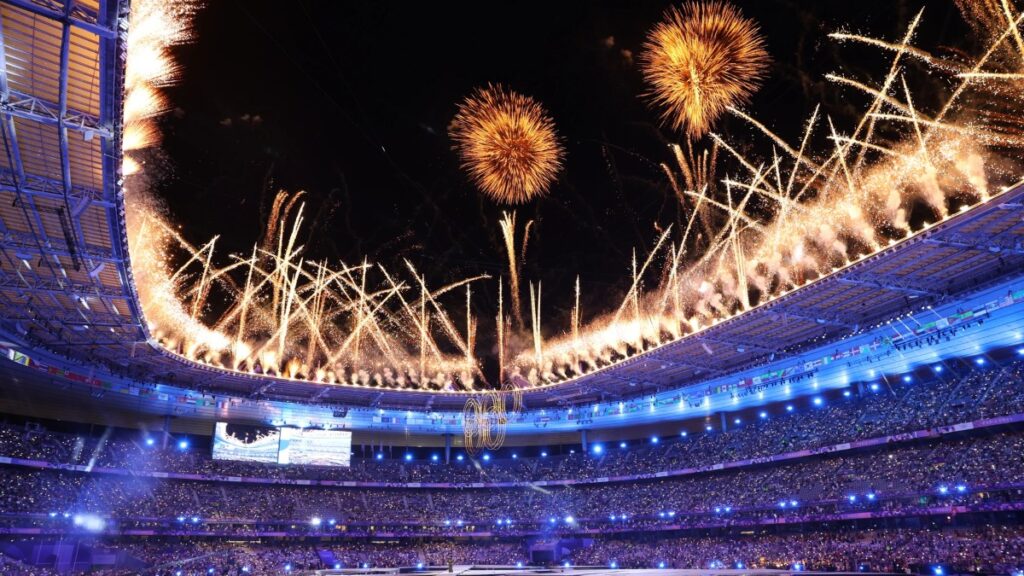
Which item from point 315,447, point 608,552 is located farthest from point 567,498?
point 315,447

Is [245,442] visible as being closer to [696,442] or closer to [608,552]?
[608,552]

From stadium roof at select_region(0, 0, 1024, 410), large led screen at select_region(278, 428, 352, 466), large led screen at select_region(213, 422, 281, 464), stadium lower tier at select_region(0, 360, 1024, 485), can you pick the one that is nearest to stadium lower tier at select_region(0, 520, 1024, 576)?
stadium lower tier at select_region(0, 360, 1024, 485)

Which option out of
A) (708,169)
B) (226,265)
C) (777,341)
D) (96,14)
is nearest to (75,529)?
(226,265)

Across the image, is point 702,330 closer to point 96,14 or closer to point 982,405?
point 982,405

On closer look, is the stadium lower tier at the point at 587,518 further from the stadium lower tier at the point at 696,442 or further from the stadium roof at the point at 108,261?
the stadium roof at the point at 108,261

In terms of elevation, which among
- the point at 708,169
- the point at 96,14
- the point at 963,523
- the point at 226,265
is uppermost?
the point at 708,169

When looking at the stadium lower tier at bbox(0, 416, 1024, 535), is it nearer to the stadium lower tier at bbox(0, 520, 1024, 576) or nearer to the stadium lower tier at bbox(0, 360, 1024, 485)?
the stadium lower tier at bbox(0, 360, 1024, 485)

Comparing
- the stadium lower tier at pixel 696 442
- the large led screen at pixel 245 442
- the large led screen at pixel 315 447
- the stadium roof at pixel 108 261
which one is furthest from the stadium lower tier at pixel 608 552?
the stadium roof at pixel 108 261
